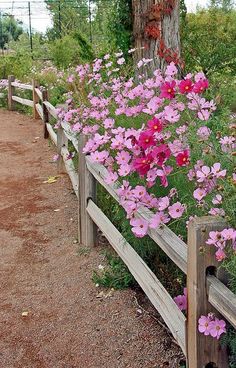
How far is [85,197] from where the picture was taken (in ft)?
14.6

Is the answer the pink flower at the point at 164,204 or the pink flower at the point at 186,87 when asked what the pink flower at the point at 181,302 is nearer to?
the pink flower at the point at 164,204

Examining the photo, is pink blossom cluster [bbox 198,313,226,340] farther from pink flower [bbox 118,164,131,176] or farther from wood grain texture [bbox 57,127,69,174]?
wood grain texture [bbox 57,127,69,174]

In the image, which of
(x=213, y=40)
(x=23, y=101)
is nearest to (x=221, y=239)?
(x=23, y=101)

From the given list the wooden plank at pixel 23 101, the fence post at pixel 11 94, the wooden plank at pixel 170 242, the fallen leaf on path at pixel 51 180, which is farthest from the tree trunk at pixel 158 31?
the fence post at pixel 11 94

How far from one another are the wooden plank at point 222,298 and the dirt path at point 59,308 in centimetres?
86

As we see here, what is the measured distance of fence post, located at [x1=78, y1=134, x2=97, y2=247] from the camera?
439cm

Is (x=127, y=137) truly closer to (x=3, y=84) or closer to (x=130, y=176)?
(x=130, y=176)

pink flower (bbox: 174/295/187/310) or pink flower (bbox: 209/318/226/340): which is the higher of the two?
pink flower (bbox: 209/318/226/340)

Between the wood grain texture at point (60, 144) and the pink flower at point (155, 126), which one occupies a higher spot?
the pink flower at point (155, 126)

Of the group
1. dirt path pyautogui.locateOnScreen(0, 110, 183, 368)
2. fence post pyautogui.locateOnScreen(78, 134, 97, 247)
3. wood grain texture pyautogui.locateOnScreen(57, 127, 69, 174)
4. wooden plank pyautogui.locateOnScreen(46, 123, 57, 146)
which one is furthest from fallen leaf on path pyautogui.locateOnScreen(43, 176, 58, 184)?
fence post pyautogui.locateOnScreen(78, 134, 97, 247)

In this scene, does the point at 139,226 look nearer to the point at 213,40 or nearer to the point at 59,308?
the point at 59,308

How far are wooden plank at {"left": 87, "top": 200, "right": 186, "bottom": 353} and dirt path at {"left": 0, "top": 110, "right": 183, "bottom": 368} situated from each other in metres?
0.32

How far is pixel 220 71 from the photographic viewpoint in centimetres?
1588

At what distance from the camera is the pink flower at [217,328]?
2.15m
